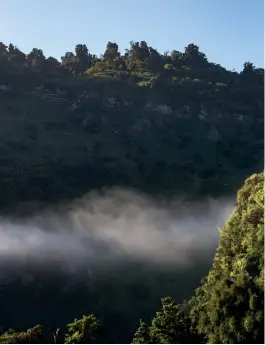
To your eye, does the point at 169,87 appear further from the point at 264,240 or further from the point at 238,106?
→ the point at 264,240

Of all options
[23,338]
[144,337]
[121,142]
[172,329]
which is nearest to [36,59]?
[121,142]

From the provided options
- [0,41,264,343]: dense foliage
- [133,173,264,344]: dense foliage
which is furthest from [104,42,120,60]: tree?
[133,173,264,344]: dense foliage

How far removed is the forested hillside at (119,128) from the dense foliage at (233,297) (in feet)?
139

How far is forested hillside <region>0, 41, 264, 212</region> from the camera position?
6962 centimetres

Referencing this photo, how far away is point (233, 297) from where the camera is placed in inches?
813

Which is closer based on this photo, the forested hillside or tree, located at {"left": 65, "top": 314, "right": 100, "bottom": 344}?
tree, located at {"left": 65, "top": 314, "right": 100, "bottom": 344}

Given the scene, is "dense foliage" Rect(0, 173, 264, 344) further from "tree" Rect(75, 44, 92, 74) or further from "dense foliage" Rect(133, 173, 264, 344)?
"tree" Rect(75, 44, 92, 74)

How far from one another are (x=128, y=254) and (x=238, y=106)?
53.8 m

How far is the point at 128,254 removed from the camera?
5647 centimetres

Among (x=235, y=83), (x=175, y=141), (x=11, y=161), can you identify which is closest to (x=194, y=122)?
(x=175, y=141)

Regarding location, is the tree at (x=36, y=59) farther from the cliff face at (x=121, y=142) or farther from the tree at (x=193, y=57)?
the tree at (x=193, y=57)

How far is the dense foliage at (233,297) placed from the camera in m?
19.8

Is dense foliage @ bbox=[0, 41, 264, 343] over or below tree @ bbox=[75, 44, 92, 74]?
below

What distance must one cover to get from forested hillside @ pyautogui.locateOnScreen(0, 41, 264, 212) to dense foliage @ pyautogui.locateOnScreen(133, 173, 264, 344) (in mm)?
42215
